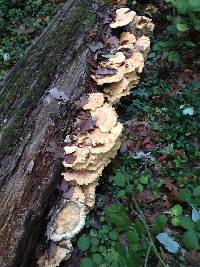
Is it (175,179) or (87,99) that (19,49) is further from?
(175,179)

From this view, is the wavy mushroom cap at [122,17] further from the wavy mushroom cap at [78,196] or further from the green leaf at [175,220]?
the green leaf at [175,220]

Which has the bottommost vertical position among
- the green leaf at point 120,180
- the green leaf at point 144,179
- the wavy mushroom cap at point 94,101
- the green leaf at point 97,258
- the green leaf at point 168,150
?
the green leaf at point 168,150

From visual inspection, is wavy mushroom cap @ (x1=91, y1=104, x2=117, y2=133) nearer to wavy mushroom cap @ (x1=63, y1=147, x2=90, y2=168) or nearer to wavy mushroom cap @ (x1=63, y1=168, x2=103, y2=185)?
wavy mushroom cap @ (x1=63, y1=147, x2=90, y2=168)

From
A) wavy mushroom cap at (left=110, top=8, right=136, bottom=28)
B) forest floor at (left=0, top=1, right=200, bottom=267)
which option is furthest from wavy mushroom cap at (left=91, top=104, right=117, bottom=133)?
wavy mushroom cap at (left=110, top=8, right=136, bottom=28)

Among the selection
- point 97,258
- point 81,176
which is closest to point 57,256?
point 97,258

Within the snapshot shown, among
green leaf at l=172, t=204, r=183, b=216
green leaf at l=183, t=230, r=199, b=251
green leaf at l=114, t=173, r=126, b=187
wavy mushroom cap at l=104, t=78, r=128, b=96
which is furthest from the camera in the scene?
wavy mushroom cap at l=104, t=78, r=128, b=96

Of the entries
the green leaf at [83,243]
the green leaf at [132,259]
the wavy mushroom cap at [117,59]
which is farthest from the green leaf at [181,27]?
the green leaf at [132,259]
